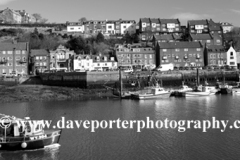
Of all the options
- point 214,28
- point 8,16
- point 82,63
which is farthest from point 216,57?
point 8,16

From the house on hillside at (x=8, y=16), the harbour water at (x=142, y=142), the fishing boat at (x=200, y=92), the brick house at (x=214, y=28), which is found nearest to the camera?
the harbour water at (x=142, y=142)

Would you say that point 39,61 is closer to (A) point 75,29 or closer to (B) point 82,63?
(B) point 82,63

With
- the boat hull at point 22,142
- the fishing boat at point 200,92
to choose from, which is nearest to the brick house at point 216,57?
the fishing boat at point 200,92

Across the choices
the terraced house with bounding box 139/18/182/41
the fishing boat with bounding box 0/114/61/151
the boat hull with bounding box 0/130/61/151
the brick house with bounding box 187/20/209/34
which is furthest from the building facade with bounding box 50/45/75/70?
the boat hull with bounding box 0/130/61/151

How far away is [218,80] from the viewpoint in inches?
2355

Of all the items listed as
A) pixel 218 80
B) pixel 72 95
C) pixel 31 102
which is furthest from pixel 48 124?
pixel 218 80

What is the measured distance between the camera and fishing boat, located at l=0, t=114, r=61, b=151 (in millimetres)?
19609

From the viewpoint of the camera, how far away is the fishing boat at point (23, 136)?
64.3ft

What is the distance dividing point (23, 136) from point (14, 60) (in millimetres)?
50145

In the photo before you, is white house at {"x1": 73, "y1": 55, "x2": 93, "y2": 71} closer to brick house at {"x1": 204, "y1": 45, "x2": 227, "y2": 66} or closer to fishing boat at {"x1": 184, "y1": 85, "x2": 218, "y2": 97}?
fishing boat at {"x1": 184, "y1": 85, "x2": 218, "y2": 97}

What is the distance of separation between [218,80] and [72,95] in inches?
1096

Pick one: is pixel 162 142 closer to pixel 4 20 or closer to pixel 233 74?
pixel 233 74

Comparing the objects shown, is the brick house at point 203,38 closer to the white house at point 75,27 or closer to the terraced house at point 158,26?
the terraced house at point 158,26

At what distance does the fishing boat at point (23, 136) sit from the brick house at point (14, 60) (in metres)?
48.1
